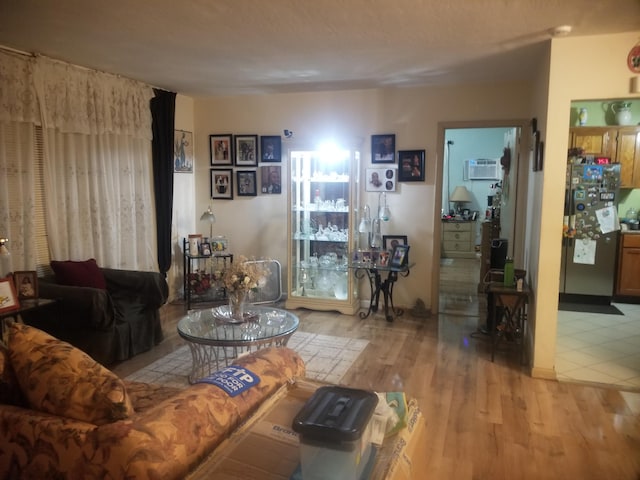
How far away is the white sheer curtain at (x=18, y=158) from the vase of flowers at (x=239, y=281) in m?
1.67

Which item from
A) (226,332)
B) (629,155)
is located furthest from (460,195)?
(226,332)

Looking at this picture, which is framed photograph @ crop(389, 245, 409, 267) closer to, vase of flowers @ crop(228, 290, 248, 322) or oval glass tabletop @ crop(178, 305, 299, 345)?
oval glass tabletop @ crop(178, 305, 299, 345)

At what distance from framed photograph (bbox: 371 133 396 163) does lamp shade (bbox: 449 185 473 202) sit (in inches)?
159

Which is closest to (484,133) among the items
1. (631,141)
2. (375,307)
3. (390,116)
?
(631,141)

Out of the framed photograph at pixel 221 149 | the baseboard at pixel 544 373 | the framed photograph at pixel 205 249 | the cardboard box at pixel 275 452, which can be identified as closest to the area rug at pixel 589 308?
the baseboard at pixel 544 373

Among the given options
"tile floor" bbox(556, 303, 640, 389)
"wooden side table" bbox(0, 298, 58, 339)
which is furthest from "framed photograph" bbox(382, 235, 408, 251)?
"wooden side table" bbox(0, 298, 58, 339)

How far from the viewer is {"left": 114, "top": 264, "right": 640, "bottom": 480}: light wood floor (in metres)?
2.46

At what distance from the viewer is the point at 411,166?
509cm

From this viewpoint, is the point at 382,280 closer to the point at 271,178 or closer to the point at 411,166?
the point at 411,166

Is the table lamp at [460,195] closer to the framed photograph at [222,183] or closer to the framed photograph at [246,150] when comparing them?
the framed photograph at [246,150]

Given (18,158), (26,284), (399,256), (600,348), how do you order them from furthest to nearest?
1. (399,256)
2. (600,348)
3. (18,158)
4. (26,284)

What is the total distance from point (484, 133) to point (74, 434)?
884 centimetres

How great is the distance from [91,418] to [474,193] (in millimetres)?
8554

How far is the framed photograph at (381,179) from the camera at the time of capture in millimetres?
5169
